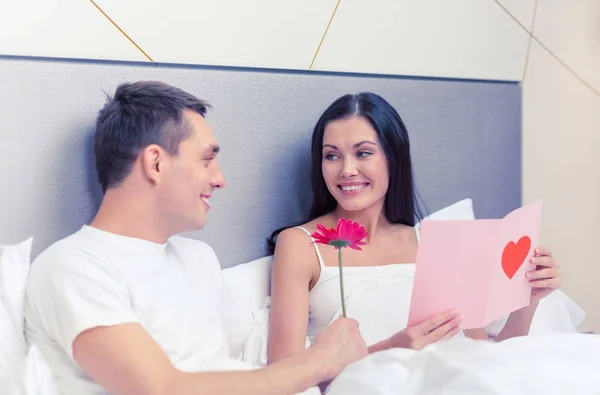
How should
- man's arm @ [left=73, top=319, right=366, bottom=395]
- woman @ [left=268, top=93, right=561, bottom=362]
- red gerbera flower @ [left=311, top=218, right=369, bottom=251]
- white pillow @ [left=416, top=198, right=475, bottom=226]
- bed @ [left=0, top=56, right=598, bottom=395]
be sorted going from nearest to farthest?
man's arm @ [left=73, top=319, right=366, bottom=395], red gerbera flower @ [left=311, top=218, right=369, bottom=251], bed @ [left=0, top=56, right=598, bottom=395], woman @ [left=268, top=93, right=561, bottom=362], white pillow @ [left=416, top=198, right=475, bottom=226]

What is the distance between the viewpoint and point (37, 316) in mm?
1137

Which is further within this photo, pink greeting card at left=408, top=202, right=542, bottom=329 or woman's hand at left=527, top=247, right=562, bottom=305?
woman's hand at left=527, top=247, right=562, bottom=305

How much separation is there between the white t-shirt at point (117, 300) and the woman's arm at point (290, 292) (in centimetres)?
13

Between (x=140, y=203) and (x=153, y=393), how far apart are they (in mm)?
329

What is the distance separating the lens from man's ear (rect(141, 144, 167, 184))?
1210mm

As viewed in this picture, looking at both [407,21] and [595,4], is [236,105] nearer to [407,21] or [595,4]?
[407,21]

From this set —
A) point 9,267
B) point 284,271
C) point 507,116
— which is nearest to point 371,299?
point 284,271

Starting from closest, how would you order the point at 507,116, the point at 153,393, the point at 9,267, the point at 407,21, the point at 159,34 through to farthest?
the point at 153,393, the point at 9,267, the point at 159,34, the point at 407,21, the point at 507,116

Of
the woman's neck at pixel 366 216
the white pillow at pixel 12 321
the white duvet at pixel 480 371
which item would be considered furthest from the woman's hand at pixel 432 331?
the white pillow at pixel 12 321

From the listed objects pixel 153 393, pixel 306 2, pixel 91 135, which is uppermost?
pixel 306 2

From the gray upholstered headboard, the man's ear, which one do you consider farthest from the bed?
the man's ear

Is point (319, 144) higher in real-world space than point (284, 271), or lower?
higher

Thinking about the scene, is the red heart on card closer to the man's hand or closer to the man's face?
the man's hand

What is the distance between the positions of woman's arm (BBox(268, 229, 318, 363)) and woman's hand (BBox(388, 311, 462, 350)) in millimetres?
204
